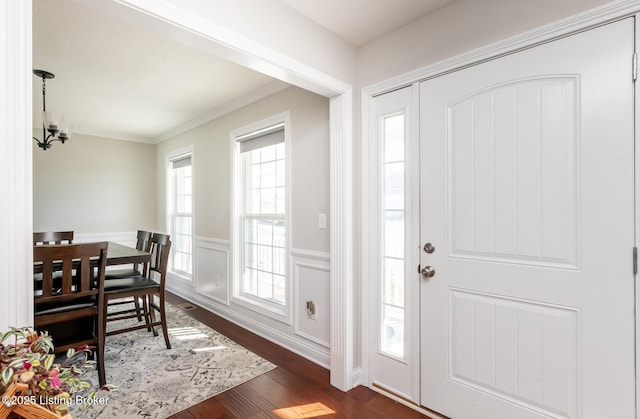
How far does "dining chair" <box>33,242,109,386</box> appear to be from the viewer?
2025mm

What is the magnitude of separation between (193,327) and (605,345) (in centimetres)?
325

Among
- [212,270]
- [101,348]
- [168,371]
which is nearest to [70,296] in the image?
[101,348]

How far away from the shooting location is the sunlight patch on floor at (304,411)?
1.90 meters

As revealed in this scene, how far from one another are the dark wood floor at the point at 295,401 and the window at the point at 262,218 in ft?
2.39

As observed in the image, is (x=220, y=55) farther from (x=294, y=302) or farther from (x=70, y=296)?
(x=294, y=302)

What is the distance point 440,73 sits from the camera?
72.5 inches

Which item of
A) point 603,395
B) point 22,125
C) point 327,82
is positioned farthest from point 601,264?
point 22,125

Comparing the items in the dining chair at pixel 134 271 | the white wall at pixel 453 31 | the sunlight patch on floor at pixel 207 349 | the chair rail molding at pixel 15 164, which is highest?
the white wall at pixel 453 31

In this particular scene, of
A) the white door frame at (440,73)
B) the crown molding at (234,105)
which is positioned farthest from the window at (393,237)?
the crown molding at (234,105)

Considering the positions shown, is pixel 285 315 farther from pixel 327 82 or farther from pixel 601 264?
pixel 601 264

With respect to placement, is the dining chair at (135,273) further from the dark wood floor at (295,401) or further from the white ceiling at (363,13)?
the white ceiling at (363,13)

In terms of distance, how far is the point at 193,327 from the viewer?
330cm

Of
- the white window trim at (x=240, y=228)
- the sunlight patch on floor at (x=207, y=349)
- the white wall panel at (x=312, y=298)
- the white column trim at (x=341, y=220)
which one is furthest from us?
the white window trim at (x=240, y=228)

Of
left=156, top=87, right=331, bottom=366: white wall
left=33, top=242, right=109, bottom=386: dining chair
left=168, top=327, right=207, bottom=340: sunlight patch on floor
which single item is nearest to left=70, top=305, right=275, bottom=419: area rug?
left=168, top=327, right=207, bottom=340: sunlight patch on floor
